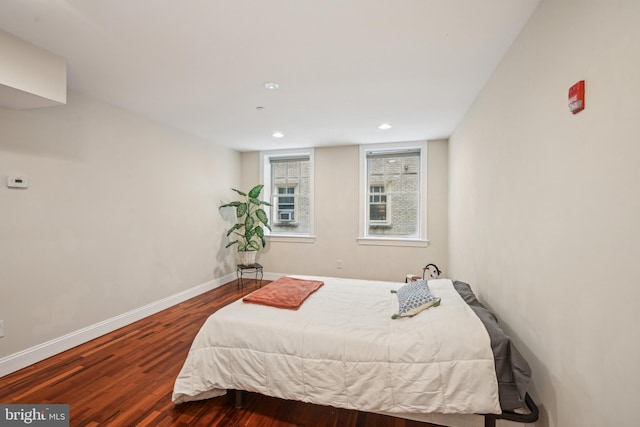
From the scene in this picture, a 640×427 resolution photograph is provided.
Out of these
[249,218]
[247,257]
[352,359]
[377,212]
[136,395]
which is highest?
[377,212]

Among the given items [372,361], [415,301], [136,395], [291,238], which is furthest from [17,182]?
[291,238]

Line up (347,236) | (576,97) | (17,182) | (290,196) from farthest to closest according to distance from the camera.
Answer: (290,196), (347,236), (17,182), (576,97)

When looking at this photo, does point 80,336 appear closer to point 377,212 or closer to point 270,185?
point 270,185

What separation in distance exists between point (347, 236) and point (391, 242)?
742mm

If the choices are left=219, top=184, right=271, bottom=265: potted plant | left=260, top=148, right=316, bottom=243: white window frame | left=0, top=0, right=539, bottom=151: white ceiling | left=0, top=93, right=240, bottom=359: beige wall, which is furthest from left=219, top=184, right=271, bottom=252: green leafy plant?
left=0, top=0, right=539, bottom=151: white ceiling

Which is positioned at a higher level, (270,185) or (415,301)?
(270,185)

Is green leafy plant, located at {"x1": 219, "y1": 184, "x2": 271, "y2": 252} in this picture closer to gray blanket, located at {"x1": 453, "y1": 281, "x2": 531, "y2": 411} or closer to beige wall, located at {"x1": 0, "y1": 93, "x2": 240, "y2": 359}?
beige wall, located at {"x1": 0, "y1": 93, "x2": 240, "y2": 359}

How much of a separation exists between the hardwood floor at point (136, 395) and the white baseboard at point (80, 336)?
59mm

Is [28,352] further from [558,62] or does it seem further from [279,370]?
[558,62]

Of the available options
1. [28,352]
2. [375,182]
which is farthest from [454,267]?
[28,352]

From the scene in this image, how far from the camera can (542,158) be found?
136 cm

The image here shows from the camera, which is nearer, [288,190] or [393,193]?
[393,193]

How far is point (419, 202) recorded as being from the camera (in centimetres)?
440

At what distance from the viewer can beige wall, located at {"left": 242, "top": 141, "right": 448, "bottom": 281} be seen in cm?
420
